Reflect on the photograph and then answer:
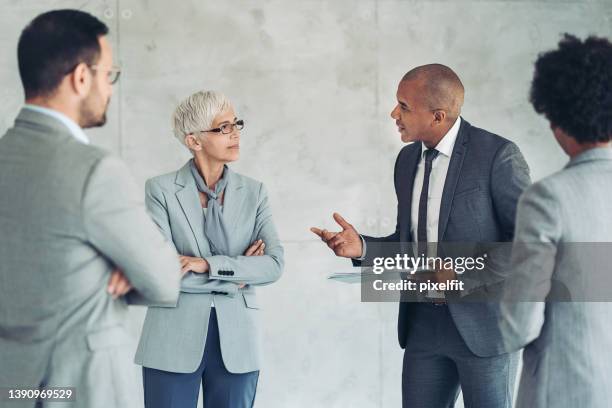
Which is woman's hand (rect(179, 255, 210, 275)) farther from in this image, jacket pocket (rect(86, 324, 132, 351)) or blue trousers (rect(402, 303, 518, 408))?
jacket pocket (rect(86, 324, 132, 351))

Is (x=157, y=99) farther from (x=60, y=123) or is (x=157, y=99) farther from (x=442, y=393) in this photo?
(x=60, y=123)

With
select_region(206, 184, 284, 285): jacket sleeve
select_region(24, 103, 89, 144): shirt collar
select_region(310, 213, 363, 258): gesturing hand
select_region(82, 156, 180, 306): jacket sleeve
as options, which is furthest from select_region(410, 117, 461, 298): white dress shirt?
select_region(24, 103, 89, 144): shirt collar

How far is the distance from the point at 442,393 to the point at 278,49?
8.33ft

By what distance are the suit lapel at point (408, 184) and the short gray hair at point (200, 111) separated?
0.74 m

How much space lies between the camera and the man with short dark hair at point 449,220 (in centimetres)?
266

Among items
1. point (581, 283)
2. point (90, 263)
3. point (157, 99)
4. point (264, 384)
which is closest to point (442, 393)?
point (581, 283)

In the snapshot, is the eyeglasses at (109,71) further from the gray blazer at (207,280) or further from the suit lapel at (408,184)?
the suit lapel at (408,184)

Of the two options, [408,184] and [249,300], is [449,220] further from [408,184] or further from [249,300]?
[249,300]

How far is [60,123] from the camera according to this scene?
176 cm

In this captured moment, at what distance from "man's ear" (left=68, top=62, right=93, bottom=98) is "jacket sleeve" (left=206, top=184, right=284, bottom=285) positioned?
1.19 meters

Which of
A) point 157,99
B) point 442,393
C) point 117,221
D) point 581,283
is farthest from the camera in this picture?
point 157,99

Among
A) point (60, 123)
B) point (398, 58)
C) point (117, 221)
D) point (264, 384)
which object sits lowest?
point (264, 384)

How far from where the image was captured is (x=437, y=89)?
2.90 m

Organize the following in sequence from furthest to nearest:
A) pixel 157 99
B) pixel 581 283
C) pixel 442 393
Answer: pixel 157 99, pixel 442 393, pixel 581 283
